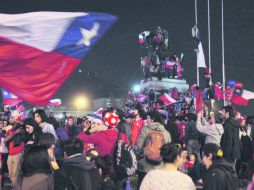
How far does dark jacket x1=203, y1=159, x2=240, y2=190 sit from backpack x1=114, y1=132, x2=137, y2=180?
1905 mm

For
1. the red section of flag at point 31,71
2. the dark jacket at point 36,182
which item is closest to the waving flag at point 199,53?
the red section of flag at point 31,71

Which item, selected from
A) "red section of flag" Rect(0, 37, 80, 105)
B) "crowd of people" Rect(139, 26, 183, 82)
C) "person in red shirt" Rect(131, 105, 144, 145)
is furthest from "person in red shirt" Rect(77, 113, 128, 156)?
"crowd of people" Rect(139, 26, 183, 82)

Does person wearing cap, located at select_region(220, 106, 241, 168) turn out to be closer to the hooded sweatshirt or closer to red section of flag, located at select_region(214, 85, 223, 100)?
the hooded sweatshirt

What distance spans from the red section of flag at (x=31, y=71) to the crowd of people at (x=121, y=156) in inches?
33.5

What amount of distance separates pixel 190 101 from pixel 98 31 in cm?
2319

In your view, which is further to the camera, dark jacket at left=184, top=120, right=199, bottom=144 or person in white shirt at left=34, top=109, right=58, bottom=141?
dark jacket at left=184, top=120, right=199, bottom=144

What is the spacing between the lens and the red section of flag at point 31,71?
6.59 metres

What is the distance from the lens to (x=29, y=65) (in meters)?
6.91

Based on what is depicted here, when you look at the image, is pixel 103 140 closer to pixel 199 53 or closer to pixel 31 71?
pixel 31 71

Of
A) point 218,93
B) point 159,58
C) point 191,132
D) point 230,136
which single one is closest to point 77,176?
point 230,136

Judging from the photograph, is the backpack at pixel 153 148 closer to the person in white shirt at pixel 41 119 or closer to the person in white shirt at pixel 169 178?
the person in white shirt at pixel 169 178

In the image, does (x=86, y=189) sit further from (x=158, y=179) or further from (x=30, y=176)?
(x=158, y=179)

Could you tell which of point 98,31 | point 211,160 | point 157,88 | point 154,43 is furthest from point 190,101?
point 211,160

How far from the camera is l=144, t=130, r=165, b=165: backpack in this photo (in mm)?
6286
